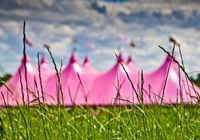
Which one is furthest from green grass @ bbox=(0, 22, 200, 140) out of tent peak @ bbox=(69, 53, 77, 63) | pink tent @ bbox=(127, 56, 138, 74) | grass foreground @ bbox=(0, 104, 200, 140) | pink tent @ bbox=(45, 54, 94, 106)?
tent peak @ bbox=(69, 53, 77, 63)

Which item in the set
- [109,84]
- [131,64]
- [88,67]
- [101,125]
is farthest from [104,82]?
[101,125]

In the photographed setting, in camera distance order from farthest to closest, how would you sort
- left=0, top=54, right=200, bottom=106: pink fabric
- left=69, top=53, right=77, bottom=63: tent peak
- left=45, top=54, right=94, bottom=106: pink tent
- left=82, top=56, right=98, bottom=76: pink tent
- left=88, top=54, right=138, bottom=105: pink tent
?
left=82, top=56, right=98, bottom=76: pink tent < left=69, top=53, right=77, bottom=63: tent peak < left=45, top=54, right=94, bottom=106: pink tent < left=88, top=54, right=138, bottom=105: pink tent < left=0, top=54, right=200, bottom=106: pink fabric

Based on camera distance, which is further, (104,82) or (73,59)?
(73,59)

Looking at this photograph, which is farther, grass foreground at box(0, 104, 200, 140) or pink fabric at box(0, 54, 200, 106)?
pink fabric at box(0, 54, 200, 106)

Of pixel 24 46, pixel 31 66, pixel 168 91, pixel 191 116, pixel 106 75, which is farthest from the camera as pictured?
pixel 31 66

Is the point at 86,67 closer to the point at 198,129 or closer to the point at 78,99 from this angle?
the point at 78,99

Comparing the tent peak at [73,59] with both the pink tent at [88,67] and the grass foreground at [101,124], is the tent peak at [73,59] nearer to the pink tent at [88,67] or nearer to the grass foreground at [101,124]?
the pink tent at [88,67]

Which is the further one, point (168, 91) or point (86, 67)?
point (86, 67)

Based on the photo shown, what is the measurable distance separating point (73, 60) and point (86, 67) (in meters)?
0.51

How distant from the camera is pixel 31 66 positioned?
855 cm

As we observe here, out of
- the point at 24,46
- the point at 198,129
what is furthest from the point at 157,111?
the point at 24,46

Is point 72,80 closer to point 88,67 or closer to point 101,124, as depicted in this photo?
point 88,67

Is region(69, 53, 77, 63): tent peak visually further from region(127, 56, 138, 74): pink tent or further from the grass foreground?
the grass foreground

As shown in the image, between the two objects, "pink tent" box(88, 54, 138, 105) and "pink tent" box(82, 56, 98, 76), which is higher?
"pink tent" box(82, 56, 98, 76)
